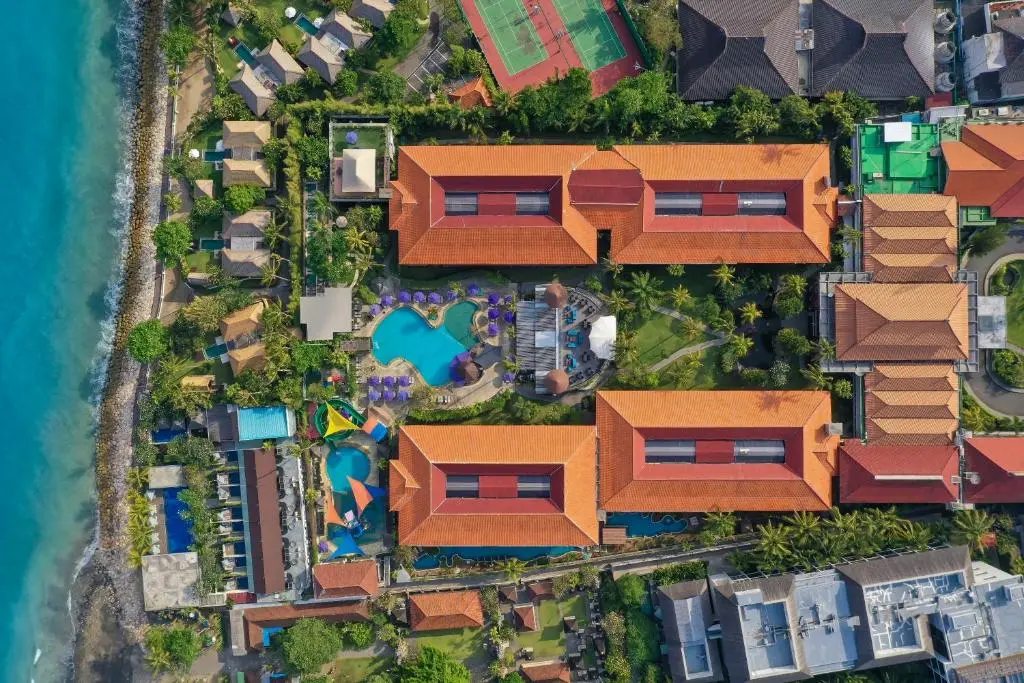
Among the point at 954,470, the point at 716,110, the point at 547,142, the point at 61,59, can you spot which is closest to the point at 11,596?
the point at 61,59

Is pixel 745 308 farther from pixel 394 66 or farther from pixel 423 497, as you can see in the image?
pixel 394 66

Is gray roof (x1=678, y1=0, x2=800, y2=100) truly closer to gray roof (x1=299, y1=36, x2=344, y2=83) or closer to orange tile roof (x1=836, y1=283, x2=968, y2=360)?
orange tile roof (x1=836, y1=283, x2=968, y2=360)

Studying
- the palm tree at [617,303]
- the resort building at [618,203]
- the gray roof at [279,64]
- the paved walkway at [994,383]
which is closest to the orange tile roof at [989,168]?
the paved walkway at [994,383]

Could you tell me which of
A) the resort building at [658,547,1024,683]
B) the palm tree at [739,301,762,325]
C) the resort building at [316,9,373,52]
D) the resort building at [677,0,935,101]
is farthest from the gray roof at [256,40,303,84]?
the resort building at [658,547,1024,683]

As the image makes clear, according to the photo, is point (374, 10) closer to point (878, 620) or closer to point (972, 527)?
point (878, 620)

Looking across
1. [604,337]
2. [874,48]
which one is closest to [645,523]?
[604,337]

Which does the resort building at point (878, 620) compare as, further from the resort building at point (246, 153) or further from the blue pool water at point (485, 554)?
the resort building at point (246, 153)
